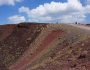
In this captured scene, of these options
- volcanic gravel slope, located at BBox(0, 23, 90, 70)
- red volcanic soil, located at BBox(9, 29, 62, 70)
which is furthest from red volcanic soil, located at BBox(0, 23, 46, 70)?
red volcanic soil, located at BBox(9, 29, 62, 70)

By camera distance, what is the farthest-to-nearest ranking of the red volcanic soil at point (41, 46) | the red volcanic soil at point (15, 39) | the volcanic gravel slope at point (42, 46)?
the red volcanic soil at point (15, 39)
the red volcanic soil at point (41, 46)
the volcanic gravel slope at point (42, 46)

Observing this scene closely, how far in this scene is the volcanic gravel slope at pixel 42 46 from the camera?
813 inches

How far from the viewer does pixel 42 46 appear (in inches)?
1131

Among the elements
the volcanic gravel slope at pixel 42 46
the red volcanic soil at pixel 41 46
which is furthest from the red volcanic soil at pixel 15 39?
the red volcanic soil at pixel 41 46

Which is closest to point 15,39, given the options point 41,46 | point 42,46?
point 41,46

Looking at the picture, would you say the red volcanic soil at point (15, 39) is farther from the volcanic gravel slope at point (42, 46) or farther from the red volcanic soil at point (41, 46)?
the red volcanic soil at point (41, 46)

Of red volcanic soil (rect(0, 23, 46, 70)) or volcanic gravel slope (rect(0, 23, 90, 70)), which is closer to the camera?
volcanic gravel slope (rect(0, 23, 90, 70))

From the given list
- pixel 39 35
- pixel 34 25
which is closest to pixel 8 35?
pixel 34 25

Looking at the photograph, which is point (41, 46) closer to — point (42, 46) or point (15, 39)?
point (42, 46)

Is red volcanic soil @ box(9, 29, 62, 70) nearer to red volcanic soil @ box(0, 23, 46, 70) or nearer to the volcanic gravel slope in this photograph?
the volcanic gravel slope

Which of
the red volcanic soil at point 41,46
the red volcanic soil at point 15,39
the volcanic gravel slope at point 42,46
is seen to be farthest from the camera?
the red volcanic soil at point 15,39

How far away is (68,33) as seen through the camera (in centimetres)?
2800

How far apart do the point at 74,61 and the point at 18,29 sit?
19143mm

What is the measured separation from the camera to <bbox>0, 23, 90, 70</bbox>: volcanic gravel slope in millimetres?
20641
